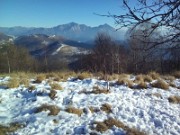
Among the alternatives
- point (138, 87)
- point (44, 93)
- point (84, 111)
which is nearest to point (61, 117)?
point (84, 111)

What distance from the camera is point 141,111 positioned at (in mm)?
7445

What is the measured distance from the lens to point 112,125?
6.50 m

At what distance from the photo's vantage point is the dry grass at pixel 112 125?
6227 mm

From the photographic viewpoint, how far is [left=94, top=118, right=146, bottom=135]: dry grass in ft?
20.4

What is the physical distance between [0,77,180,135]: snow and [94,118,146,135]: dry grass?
12 cm

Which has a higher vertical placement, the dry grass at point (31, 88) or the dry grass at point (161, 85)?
the dry grass at point (31, 88)

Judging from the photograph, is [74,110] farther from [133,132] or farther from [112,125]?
[133,132]

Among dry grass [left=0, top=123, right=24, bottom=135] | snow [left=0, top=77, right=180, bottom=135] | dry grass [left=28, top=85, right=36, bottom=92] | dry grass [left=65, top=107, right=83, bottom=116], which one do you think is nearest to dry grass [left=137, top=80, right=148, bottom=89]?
snow [left=0, top=77, right=180, bottom=135]

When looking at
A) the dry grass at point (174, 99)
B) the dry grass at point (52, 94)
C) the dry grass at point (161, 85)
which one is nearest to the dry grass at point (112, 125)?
the dry grass at point (52, 94)

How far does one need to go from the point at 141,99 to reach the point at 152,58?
5.46 meters

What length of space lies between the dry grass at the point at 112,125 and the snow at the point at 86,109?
124mm

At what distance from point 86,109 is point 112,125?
1.07 meters

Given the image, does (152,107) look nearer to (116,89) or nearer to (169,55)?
(116,89)

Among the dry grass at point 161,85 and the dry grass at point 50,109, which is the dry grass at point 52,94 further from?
the dry grass at point 161,85
